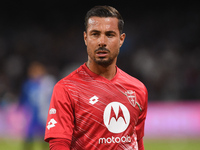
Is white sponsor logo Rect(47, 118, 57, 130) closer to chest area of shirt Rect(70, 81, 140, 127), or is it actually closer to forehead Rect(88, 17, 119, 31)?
chest area of shirt Rect(70, 81, 140, 127)

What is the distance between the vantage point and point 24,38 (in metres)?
13.2

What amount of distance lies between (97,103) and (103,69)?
0.28 m

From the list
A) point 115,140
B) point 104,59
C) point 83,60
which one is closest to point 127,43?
point 83,60

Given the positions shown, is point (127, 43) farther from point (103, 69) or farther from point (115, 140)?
point (115, 140)

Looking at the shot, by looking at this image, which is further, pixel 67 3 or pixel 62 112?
pixel 67 3

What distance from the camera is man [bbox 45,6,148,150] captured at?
233 cm

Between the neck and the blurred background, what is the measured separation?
4.88 meters

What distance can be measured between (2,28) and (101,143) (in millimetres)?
12229

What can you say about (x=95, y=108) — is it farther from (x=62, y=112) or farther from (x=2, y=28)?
(x=2, y=28)

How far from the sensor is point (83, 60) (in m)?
11.7

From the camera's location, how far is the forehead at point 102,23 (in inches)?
96.3

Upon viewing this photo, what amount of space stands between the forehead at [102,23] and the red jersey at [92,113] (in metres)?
0.34

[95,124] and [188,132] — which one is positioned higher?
[188,132]

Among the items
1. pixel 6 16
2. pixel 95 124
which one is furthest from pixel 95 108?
pixel 6 16
